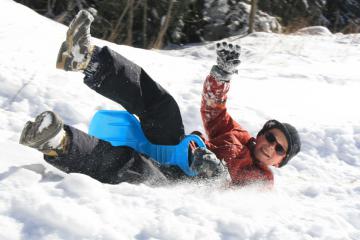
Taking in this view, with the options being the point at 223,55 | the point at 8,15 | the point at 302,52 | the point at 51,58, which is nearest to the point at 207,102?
the point at 223,55

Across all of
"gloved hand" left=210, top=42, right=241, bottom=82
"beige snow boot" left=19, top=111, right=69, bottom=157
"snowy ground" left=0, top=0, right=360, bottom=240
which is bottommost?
"snowy ground" left=0, top=0, right=360, bottom=240

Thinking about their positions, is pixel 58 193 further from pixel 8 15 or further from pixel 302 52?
pixel 302 52

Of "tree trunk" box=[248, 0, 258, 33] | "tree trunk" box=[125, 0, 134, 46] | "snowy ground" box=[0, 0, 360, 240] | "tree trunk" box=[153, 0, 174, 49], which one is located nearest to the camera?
"snowy ground" box=[0, 0, 360, 240]

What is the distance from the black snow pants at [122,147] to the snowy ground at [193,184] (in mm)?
109

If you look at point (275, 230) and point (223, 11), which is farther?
point (223, 11)

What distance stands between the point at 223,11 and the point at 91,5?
7.76 feet

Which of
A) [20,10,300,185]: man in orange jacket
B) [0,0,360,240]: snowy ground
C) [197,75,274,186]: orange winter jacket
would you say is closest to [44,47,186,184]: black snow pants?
[20,10,300,185]: man in orange jacket

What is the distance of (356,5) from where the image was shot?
10859mm

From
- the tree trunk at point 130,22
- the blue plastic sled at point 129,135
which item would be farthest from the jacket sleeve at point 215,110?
the tree trunk at point 130,22

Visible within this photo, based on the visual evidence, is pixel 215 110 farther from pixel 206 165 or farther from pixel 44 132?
pixel 44 132

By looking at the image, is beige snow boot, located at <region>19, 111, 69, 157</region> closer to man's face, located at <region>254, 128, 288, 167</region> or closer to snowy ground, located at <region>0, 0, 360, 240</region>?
snowy ground, located at <region>0, 0, 360, 240</region>

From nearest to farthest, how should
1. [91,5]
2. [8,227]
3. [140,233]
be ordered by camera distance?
[8,227], [140,233], [91,5]

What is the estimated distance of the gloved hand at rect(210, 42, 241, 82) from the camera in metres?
2.93

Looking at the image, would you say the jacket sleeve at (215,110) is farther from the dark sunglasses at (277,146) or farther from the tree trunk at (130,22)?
the tree trunk at (130,22)
